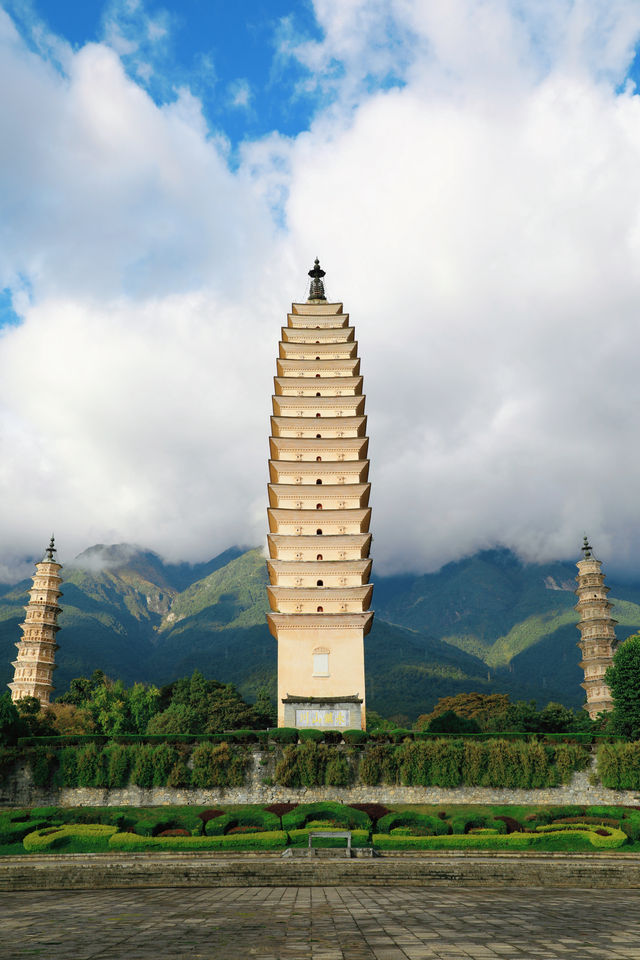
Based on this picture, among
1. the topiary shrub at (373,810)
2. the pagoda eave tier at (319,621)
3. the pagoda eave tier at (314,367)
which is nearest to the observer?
the topiary shrub at (373,810)

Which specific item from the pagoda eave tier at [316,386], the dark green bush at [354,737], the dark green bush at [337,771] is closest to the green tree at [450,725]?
the dark green bush at [354,737]

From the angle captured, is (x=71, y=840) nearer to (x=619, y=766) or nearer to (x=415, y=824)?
(x=415, y=824)

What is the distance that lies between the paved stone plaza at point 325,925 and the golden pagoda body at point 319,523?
21506 millimetres

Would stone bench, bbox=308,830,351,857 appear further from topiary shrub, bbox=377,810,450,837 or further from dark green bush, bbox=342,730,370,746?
dark green bush, bbox=342,730,370,746

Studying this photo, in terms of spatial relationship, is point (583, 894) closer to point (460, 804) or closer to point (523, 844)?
point (523, 844)

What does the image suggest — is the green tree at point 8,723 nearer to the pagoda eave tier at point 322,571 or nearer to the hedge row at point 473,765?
the pagoda eave tier at point 322,571

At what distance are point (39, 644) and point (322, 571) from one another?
27.3m

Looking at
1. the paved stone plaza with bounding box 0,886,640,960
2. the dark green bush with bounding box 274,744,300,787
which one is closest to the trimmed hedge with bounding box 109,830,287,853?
the dark green bush with bounding box 274,744,300,787

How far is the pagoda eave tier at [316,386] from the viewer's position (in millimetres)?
44906

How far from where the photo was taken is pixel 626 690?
3619 cm

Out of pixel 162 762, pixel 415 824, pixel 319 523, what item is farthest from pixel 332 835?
pixel 319 523

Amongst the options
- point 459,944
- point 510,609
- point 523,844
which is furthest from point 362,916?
point 510,609

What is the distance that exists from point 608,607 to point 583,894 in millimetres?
43369

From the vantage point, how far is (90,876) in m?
16.7
